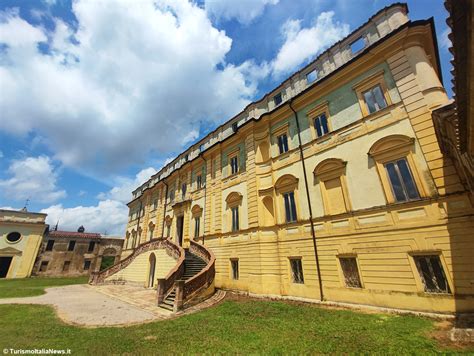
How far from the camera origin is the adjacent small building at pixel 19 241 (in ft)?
108

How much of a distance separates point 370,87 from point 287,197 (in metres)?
7.70

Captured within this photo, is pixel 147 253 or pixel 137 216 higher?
pixel 137 216

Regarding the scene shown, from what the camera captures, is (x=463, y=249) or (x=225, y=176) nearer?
(x=463, y=249)

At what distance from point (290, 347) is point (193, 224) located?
52.8 feet

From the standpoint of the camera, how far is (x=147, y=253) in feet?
69.6

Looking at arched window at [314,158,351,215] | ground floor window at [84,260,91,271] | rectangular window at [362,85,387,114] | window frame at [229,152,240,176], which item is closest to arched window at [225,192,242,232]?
window frame at [229,152,240,176]

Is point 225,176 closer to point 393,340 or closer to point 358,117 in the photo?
point 358,117

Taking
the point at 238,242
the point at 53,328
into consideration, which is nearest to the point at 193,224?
the point at 238,242

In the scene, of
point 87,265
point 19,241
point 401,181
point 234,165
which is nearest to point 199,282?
point 234,165

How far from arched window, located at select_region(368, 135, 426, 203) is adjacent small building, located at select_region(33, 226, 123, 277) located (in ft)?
155

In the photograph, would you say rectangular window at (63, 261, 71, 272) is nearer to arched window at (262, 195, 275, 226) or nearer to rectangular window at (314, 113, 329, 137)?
arched window at (262, 195, 275, 226)

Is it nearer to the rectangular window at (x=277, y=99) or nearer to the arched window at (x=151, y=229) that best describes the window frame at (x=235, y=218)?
the rectangular window at (x=277, y=99)

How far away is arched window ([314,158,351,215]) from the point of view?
11.6 metres

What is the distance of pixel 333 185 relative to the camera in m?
12.2
